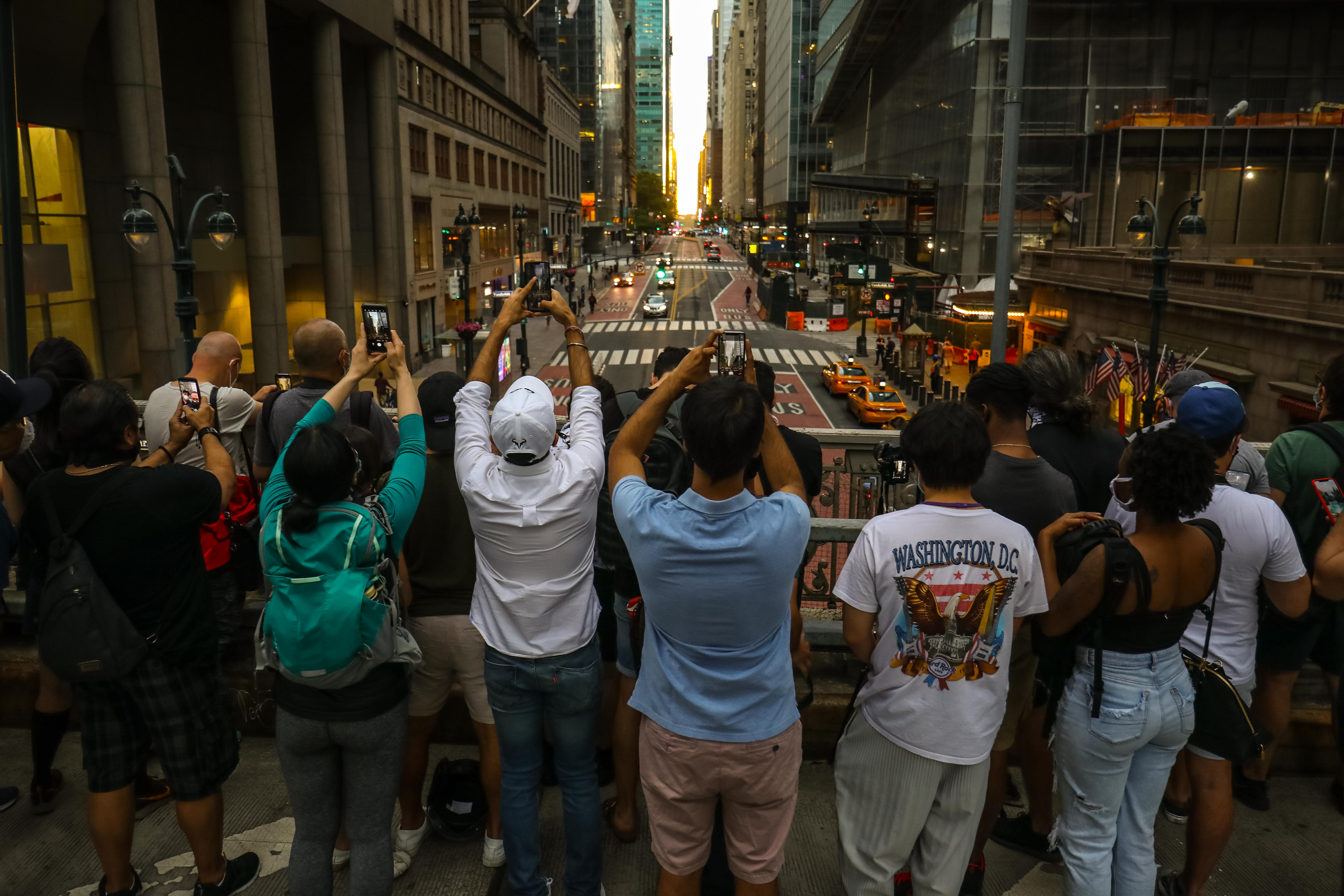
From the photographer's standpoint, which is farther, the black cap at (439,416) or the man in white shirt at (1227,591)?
the black cap at (439,416)

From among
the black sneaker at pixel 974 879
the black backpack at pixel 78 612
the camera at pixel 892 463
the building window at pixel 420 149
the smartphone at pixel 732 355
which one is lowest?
the black sneaker at pixel 974 879

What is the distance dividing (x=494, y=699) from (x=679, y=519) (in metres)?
1.29

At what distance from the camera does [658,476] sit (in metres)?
3.82

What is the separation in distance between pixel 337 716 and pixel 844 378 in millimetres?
35560

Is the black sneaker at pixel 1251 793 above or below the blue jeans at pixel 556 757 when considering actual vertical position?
below

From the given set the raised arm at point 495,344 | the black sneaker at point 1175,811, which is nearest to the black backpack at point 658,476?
the raised arm at point 495,344

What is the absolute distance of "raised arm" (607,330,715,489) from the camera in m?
3.10

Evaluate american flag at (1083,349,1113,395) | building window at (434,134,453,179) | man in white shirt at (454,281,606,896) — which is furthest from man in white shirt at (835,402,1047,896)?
building window at (434,134,453,179)

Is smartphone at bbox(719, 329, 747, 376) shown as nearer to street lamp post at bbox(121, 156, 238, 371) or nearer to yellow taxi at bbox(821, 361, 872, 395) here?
street lamp post at bbox(121, 156, 238, 371)

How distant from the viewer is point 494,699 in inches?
139

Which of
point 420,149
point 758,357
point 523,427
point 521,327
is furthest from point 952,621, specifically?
point 758,357

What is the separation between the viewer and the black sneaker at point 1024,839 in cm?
410

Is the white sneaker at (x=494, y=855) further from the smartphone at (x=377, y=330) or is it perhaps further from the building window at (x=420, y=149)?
the building window at (x=420, y=149)

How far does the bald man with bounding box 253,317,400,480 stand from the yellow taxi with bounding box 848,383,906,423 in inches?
1091
